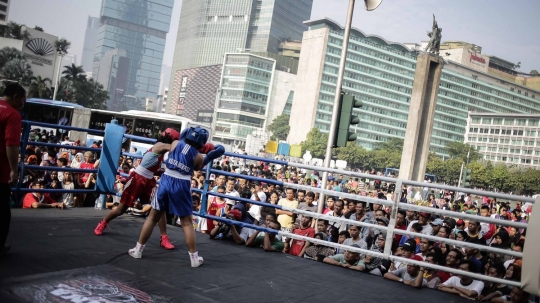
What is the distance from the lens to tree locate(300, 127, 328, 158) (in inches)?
4033

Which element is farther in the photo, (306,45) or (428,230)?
(306,45)

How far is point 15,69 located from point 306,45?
65.6 meters

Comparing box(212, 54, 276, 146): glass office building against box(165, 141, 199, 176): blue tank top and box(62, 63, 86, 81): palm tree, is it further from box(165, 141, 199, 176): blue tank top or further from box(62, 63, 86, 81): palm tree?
box(165, 141, 199, 176): blue tank top

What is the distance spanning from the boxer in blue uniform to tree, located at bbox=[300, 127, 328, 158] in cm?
9617

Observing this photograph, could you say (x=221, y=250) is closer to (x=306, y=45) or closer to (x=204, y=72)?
(x=306, y=45)

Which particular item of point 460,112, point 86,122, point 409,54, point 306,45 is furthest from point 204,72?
point 86,122

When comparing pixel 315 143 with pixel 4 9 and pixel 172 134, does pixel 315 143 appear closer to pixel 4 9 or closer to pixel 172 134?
pixel 4 9

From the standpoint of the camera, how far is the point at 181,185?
5.72m

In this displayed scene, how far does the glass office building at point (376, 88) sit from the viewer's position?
371ft

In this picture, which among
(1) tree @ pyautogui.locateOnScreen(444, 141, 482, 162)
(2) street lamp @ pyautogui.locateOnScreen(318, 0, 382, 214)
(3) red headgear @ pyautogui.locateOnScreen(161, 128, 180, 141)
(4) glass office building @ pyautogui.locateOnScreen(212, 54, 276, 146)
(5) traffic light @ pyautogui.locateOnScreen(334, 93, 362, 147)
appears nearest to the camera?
(3) red headgear @ pyautogui.locateOnScreen(161, 128, 180, 141)

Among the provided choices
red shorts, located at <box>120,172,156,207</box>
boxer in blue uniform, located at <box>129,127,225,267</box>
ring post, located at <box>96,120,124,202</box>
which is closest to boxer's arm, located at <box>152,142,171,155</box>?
boxer in blue uniform, located at <box>129,127,225,267</box>

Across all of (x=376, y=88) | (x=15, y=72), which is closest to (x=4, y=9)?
(x=15, y=72)

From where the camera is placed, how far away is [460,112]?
12681 cm

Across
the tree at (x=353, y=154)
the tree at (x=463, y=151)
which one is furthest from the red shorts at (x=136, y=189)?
the tree at (x=463, y=151)
